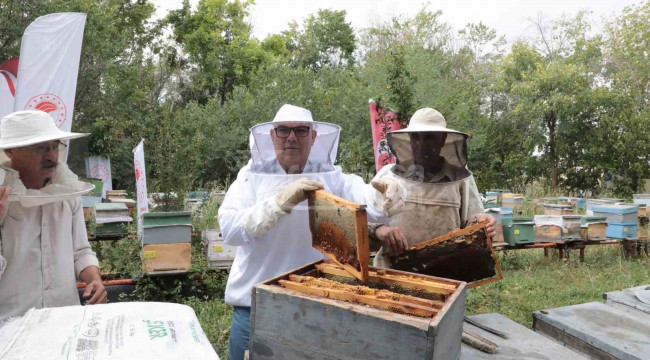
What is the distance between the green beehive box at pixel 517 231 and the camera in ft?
22.3

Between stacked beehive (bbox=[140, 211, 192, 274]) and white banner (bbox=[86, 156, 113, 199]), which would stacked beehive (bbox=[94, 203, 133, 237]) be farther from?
white banner (bbox=[86, 156, 113, 199])

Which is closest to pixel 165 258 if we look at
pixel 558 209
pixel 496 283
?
pixel 496 283

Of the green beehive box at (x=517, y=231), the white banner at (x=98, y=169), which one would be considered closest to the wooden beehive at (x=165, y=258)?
the green beehive box at (x=517, y=231)

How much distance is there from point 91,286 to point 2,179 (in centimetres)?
59

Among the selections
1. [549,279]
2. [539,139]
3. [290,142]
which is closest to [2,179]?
[290,142]

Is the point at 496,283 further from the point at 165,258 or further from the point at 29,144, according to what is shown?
the point at 29,144

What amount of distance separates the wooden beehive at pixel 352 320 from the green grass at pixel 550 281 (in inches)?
163

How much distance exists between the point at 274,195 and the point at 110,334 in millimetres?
852

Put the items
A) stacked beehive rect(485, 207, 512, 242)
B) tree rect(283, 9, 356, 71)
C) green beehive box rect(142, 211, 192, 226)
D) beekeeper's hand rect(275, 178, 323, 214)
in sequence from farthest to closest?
tree rect(283, 9, 356, 71)
stacked beehive rect(485, 207, 512, 242)
green beehive box rect(142, 211, 192, 226)
beekeeper's hand rect(275, 178, 323, 214)

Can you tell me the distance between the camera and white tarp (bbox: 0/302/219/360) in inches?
42.5

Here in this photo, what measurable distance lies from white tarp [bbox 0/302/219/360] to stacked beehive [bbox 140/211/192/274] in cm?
332

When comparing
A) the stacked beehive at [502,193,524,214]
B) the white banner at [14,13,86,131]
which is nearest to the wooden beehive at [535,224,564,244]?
the stacked beehive at [502,193,524,214]

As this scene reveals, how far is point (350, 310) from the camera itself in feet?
4.21

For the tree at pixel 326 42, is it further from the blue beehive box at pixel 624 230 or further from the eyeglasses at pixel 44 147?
the eyeglasses at pixel 44 147
